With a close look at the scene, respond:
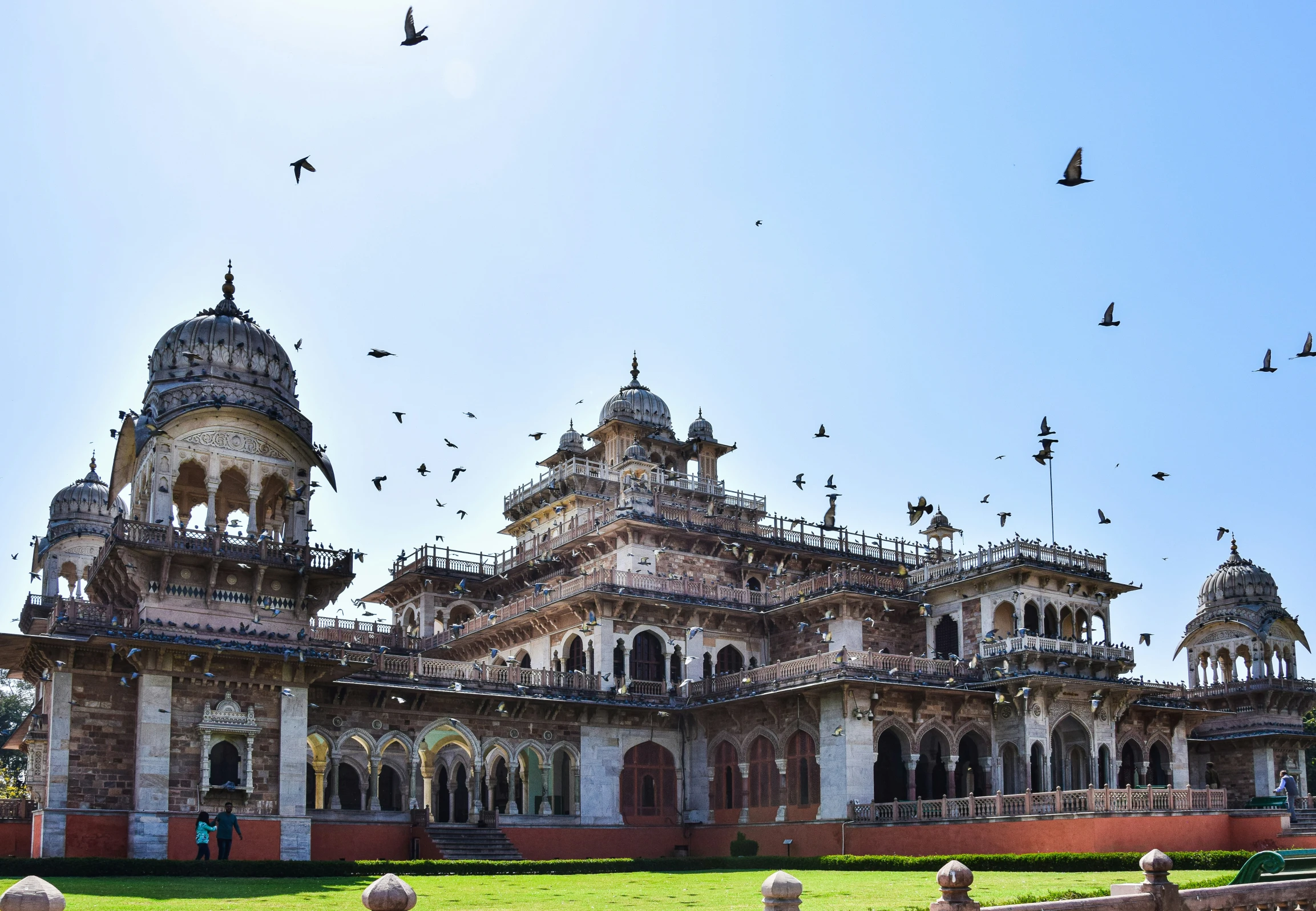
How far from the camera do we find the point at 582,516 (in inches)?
2057

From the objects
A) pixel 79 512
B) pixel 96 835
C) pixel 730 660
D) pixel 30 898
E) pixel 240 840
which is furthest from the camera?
pixel 79 512

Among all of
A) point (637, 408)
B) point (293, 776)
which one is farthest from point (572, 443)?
point (293, 776)

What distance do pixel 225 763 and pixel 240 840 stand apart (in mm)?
2133

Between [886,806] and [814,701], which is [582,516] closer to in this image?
[814,701]

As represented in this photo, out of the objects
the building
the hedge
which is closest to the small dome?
the building

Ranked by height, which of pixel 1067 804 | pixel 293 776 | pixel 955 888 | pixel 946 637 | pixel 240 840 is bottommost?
pixel 240 840

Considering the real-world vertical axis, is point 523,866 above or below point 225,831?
below

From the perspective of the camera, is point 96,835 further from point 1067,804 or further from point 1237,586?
point 1237,586

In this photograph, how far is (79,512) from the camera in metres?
49.3

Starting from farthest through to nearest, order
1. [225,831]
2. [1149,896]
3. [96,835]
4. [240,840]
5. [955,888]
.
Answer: [240,840] → [96,835] → [225,831] → [1149,896] → [955,888]

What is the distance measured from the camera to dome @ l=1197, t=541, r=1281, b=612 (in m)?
58.6

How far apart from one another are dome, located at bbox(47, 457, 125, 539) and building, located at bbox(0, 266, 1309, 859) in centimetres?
12

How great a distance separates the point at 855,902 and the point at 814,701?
20733mm

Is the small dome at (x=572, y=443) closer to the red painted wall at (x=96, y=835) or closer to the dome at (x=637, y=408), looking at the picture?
the dome at (x=637, y=408)
